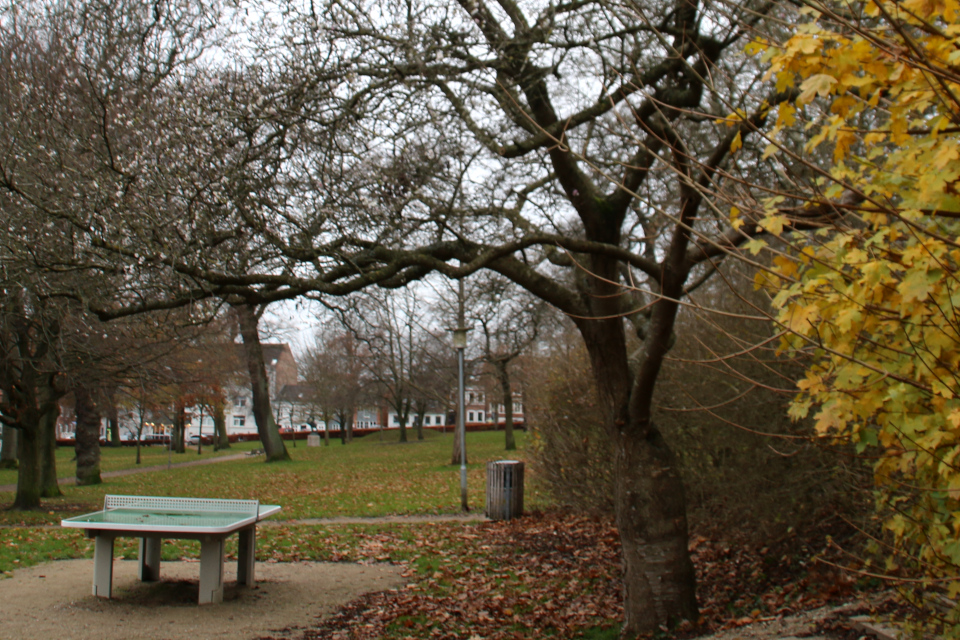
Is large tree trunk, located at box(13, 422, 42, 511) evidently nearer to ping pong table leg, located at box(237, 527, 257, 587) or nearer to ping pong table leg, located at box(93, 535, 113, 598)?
ping pong table leg, located at box(93, 535, 113, 598)

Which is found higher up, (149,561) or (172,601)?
(149,561)

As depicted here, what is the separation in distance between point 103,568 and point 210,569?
42.7 inches

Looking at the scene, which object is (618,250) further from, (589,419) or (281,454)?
(281,454)

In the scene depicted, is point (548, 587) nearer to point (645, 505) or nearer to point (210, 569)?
point (645, 505)

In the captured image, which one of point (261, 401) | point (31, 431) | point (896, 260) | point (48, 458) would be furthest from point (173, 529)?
point (261, 401)

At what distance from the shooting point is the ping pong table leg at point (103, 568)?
703 centimetres

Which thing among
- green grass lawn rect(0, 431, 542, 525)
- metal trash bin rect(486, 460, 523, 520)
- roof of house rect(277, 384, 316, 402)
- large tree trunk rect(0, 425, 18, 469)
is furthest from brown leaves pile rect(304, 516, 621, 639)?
roof of house rect(277, 384, 316, 402)

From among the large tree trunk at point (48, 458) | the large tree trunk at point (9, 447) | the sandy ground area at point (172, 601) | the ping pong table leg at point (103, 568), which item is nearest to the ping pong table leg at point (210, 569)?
the sandy ground area at point (172, 601)

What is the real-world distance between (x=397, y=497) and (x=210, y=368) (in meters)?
9.46

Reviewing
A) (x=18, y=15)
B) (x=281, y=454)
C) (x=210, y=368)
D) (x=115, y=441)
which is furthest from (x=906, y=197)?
(x=115, y=441)

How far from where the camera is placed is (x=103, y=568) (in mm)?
7109

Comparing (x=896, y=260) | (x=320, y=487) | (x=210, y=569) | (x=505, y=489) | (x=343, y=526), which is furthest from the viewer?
(x=320, y=487)

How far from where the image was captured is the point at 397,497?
16547 millimetres

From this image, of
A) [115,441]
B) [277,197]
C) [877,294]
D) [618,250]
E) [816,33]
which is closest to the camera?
[816,33]
